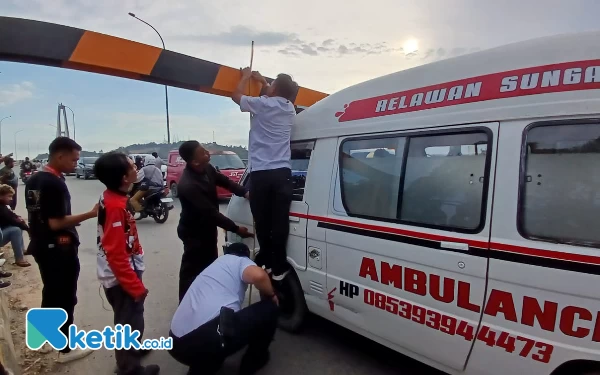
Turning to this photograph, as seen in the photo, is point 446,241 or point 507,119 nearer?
point 507,119

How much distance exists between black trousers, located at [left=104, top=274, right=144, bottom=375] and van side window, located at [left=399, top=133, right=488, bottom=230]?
2.06 metres

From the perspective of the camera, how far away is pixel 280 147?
332 cm

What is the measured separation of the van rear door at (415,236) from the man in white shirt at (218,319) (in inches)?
23.8

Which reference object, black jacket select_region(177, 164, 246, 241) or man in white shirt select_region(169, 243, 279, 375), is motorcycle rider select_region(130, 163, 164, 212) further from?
man in white shirt select_region(169, 243, 279, 375)

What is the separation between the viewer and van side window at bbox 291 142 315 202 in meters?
3.32

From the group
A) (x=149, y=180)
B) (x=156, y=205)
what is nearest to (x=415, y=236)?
(x=156, y=205)

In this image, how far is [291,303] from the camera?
3604 millimetres

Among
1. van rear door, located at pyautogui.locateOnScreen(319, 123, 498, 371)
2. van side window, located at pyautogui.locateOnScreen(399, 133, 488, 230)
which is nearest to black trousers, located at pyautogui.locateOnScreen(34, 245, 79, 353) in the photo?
van rear door, located at pyautogui.locateOnScreen(319, 123, 498, 371)

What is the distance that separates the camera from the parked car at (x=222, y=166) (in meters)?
12.4

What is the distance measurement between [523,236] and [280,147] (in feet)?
6.63

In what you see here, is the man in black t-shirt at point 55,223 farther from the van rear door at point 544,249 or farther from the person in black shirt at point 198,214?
the van rear door at point 544,249

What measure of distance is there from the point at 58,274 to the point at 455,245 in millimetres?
2955

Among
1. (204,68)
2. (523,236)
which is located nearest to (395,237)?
(523,236)

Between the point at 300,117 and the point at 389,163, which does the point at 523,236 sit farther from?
the point at 300,117
